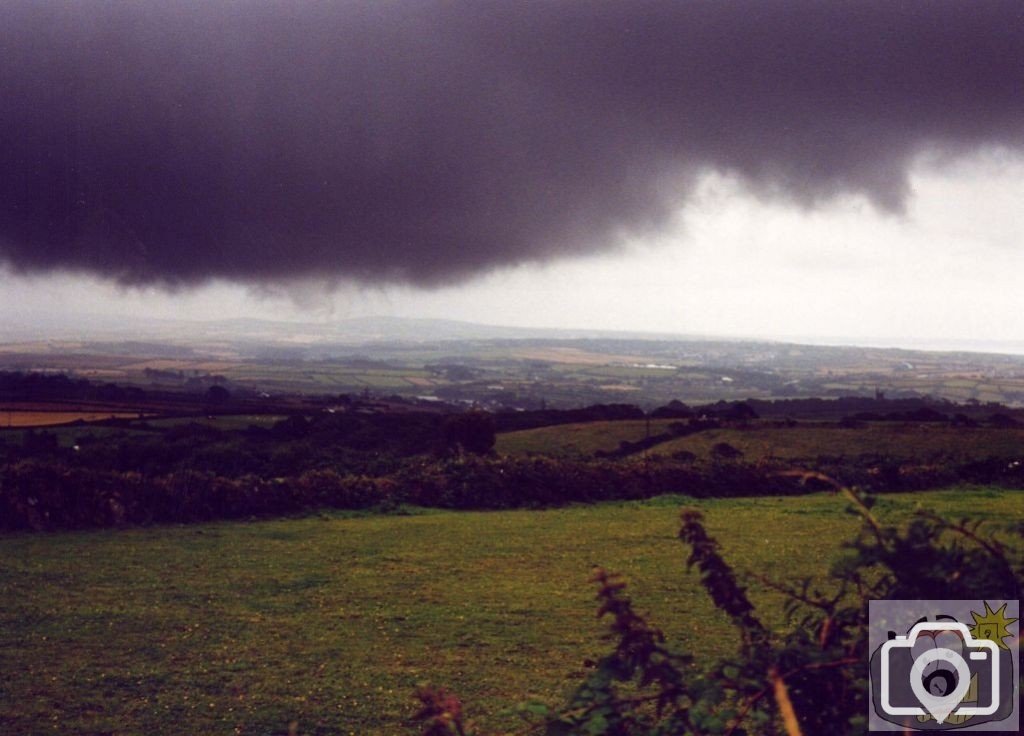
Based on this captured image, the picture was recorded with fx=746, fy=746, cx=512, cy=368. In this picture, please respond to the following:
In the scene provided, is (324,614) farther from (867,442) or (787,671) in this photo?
(867,442)

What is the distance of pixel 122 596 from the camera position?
38.1 ft

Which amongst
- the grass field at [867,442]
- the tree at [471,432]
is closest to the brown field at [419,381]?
the grass field at [867,442]

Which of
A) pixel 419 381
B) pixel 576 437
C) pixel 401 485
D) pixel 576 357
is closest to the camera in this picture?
pixel 401 485

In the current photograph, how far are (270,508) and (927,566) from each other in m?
18.7

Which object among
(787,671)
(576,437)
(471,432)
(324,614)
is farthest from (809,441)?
(787,671)

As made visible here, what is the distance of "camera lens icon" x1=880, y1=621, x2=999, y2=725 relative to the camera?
102 inches

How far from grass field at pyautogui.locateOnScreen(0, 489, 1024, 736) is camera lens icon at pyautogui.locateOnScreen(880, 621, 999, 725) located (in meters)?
1.46

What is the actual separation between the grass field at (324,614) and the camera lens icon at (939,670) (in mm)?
1455

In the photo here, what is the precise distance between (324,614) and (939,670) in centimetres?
939

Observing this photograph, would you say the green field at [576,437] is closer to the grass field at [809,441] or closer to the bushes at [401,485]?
the grass field at [809,441]

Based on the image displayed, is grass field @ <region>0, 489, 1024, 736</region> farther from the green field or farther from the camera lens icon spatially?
the green field

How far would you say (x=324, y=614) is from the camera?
10.7m

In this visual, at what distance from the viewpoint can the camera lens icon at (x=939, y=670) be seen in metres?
2.58

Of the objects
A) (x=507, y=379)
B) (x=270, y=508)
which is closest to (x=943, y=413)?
(x=270, y=508)
